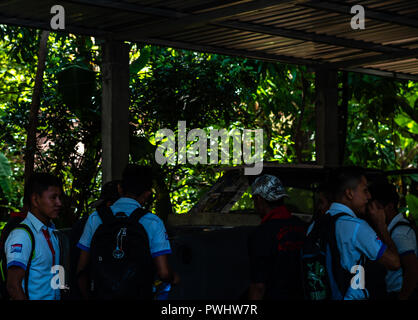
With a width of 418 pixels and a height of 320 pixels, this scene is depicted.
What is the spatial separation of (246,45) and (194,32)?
1252mm

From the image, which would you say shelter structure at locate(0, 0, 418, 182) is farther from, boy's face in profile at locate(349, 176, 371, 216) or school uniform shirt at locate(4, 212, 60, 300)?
school uniform shirt at locate(4, 212, 60, 300)

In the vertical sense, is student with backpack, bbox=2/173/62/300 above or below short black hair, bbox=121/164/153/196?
below

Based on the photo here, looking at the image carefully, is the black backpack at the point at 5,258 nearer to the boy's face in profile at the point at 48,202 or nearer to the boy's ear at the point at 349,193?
the boy's face in profile at the point at 48,202

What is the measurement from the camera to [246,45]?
11.3 m

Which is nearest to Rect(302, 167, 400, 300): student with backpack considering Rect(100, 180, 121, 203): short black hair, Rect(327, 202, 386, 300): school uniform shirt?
Rect(327, 202, 386, 300): school uniform shirt

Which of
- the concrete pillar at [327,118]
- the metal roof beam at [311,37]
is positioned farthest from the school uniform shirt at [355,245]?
the concrete pillar at [327,118]

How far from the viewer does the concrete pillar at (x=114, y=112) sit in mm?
10078

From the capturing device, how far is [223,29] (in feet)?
33.5

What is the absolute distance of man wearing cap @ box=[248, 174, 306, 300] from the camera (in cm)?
502

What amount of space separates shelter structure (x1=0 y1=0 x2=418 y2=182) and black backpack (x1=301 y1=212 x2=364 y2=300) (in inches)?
172

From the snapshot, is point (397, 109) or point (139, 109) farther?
point (397, 109)

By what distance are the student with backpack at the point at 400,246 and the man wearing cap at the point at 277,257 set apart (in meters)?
Answer: 0.70

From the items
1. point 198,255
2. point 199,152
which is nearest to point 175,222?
point 198,255
